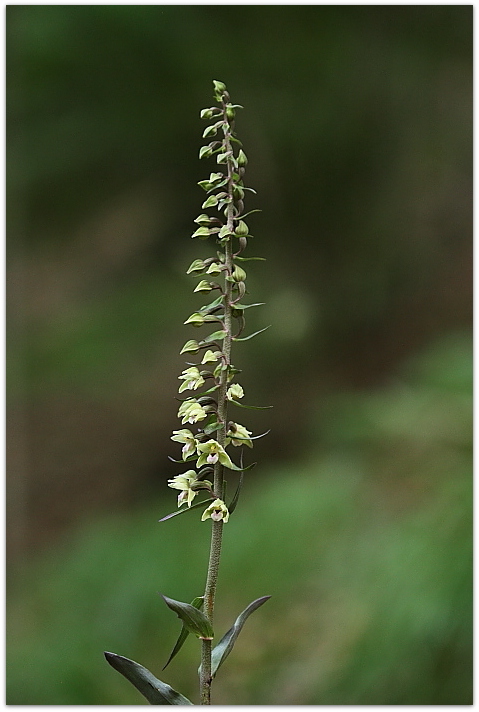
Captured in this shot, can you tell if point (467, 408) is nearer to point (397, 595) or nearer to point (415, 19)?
point (397, 595)

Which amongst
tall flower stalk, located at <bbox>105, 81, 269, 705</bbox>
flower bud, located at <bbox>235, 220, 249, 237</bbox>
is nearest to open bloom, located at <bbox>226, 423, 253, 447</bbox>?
tall flower stalk, located at <bbox>105, 81, 269, 705</bbox>

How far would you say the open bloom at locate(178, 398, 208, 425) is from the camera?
369mm

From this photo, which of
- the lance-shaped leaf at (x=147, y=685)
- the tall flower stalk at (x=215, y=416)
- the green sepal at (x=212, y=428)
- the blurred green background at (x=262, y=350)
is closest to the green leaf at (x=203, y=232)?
the tall flower stalk at (x=215, y=416)

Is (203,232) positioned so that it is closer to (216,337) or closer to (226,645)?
(216,337)

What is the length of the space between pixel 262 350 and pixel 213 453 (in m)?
2.07

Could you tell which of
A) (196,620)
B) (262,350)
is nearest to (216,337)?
(196,620)

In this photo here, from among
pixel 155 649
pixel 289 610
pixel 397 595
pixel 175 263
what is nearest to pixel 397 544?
pixel 397 595

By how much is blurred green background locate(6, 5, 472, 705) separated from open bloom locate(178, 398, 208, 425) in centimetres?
113

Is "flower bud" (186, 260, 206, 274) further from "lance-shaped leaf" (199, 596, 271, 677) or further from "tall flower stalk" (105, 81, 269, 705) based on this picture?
"lance-shaped leaf" (199, 596, 271, 677)

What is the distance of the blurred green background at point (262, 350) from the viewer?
1623mm

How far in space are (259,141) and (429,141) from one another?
2.67 ft

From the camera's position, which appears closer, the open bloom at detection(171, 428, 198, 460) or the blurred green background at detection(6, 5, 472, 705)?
the open bloom at detection(171, 428, 198, 460)

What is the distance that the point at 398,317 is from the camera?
3045 millimetres

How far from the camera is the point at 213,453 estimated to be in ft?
1.17
